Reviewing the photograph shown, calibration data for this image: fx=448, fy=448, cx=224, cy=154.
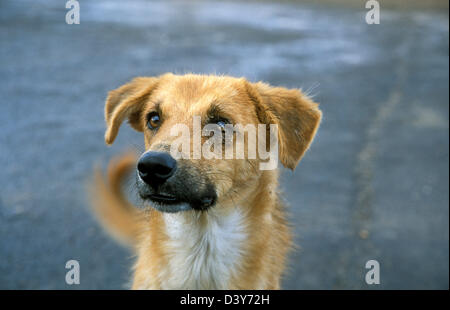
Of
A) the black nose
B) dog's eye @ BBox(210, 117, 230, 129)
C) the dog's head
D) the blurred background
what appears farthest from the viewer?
the blurred background

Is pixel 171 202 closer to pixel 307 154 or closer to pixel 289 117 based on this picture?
pixel 289 117

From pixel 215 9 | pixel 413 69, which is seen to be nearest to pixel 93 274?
pixel 413 69

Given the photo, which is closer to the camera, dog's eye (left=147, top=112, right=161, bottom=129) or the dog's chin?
the dog's chin

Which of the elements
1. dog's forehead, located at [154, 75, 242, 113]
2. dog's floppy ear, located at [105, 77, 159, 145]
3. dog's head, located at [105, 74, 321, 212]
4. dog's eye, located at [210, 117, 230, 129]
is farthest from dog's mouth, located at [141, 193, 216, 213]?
dog's floppy ear, located at [105, 77, 159, 145]

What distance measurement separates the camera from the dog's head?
2383mm

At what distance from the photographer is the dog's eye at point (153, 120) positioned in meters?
2.85

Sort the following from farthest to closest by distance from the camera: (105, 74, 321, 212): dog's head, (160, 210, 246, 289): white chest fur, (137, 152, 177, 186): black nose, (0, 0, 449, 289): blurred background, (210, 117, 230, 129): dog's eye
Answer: (0, 0, 449, 289): blurred background
(160, 210, 246, 289): white chest fur
(210, 117, 230, 129): dog's eye
(105, 74, 321, 212): dog's head
(137, 152, 177, 186): black nose

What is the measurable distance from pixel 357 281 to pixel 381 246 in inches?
24.7

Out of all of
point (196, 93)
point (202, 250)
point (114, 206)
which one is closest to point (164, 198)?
point (202, 250)

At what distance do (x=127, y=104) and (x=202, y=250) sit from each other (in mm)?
1119

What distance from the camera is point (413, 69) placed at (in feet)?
32.8

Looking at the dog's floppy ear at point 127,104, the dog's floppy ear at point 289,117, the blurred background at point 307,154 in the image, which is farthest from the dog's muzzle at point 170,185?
the blurred background at point 307,154

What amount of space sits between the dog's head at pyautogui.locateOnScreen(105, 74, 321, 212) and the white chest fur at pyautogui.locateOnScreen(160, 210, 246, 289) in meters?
0.20

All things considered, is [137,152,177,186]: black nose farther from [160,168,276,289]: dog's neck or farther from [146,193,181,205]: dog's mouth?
[160,168,276,289]: dog's neck
